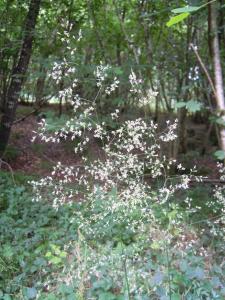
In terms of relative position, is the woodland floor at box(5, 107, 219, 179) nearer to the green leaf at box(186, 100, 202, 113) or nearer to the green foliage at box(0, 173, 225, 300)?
the green foliage at box(0, 173, 225, 300)

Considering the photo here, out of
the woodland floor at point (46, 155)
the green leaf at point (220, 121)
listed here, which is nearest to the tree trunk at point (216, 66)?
the green leaf at point (220, 121)

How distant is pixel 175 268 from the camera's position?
139 inches

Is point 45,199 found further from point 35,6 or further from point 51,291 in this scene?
point 35,6

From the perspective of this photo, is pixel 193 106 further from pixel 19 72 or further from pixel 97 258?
pixel 19 72

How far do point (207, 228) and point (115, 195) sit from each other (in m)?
2.70

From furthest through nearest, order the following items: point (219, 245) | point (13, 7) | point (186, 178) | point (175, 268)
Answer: point (13, 7) → point (219, 245) → point (175, 268) → point (186, 178)

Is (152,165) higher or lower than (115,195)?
higher

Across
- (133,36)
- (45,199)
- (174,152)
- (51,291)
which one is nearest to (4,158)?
(45,199)

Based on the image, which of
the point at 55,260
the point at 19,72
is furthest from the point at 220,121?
the point at 19,72

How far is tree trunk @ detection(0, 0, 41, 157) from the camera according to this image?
662 centimetres

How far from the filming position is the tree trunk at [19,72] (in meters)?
6.62

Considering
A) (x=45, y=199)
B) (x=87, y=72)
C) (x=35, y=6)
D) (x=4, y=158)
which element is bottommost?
(x=45, y=199)

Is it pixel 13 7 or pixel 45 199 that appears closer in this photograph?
pixel 45 199

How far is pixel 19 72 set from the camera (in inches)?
275
